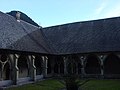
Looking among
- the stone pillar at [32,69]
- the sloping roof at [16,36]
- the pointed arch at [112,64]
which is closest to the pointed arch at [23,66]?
the stone pillar at [32,69]

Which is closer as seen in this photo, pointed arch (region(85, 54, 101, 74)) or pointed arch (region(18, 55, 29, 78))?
pointed arch (region(18, 55, 29, 78))

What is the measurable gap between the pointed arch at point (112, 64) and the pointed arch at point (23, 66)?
10.4 meters

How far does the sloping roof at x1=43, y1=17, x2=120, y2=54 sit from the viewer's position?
28.3 meters

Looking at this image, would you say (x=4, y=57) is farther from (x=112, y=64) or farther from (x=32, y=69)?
(x=112, y=64)

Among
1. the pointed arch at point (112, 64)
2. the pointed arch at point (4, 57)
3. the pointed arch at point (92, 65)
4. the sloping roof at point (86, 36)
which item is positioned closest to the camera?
the pointed arch at point (4, 57)

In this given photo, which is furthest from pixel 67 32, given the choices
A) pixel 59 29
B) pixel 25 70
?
pixel 25 70

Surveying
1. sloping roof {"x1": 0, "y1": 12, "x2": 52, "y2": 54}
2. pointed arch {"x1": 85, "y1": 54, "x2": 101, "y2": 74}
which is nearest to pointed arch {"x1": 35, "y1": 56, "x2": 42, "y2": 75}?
sloping roof {"x1": 0, "y1": 12, "x2": 52, "y2": 54}

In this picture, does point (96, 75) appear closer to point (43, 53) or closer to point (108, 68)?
point (108, 68)

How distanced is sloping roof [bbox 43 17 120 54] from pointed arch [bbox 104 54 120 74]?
1812 mm

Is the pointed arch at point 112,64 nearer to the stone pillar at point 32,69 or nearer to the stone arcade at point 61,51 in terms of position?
the stone arcade at point 61,51

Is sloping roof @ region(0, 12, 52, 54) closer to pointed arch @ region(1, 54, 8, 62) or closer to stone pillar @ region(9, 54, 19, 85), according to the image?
stone pillar @ region(9, 54, 19, 85)

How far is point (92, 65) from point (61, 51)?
15.7 feet

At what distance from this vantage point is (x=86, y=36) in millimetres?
31062

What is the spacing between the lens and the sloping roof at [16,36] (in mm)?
22425
